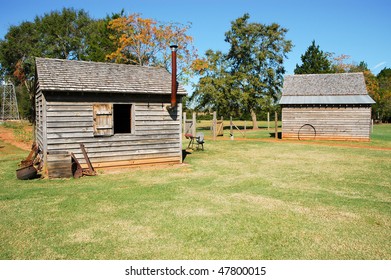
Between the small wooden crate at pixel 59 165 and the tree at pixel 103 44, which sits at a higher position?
the tree at pixel 103 44

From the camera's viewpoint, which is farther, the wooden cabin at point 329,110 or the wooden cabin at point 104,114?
the wooden cabin at point 329,110

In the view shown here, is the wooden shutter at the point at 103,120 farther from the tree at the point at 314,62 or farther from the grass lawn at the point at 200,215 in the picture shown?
the tree at the point at 314,62

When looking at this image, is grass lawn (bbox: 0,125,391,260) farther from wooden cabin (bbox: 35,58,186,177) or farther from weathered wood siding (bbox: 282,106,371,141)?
weathered wood siding (bbox: 282,106,371,141)

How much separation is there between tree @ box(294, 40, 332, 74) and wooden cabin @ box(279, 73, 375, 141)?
27.0 m

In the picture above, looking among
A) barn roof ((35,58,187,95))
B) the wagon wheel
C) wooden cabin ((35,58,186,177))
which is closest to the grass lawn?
wooden cabin ((35,58,186,177))

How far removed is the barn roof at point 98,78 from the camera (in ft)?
38.7

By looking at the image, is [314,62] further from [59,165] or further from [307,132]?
[59,165]

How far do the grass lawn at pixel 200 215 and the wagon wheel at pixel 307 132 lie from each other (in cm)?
1500

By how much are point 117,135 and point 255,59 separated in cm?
3265

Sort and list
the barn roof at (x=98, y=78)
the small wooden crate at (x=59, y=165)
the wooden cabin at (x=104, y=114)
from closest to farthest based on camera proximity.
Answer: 1. the small wooden crate at (x=59, y=165)
2. the wooden cabin at (x=104, y=114)
3. the barn roof at (x=98, y=78)

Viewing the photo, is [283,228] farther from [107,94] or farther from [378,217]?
[107,94]

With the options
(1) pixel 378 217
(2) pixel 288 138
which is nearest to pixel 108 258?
(1) pixel 378 217

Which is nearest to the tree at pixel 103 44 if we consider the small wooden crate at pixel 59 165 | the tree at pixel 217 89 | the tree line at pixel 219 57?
the tree line at pixel 219 57

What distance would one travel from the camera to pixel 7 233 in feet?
19.7
